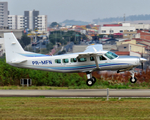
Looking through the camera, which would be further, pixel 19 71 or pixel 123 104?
pixel 19 71

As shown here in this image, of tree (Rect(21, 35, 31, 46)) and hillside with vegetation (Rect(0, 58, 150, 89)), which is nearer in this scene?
hillside with vegetation (Rect(0, 58, 150, 89))

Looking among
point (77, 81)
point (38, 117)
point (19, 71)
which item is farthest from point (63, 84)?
point (38, 117)

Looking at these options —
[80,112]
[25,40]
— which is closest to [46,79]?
[80,112]

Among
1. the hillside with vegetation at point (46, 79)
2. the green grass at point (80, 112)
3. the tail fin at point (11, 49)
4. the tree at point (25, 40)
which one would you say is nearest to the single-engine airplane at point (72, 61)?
the tail fin at point (11, 49)

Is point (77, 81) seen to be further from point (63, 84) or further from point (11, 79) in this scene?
point (11, 79)

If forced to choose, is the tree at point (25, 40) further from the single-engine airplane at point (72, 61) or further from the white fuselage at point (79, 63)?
the white fuselage at point (79, 63)

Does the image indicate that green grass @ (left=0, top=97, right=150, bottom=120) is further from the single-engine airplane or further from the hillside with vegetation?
the hillside with vegetation

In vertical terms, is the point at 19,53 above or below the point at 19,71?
above

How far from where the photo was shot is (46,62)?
27062 mm

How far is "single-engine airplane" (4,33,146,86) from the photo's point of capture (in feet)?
86.8

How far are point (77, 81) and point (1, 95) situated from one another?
10939 mm

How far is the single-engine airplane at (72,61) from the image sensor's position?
26453 mm

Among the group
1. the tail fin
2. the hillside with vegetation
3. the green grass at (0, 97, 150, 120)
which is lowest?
the hillside with vegetation

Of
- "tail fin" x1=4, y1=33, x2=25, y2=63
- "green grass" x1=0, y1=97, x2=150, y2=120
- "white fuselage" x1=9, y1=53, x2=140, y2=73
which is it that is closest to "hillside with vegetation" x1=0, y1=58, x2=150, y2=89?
"white fuselage" x1=9, y1=53, x2=140, y2=73
